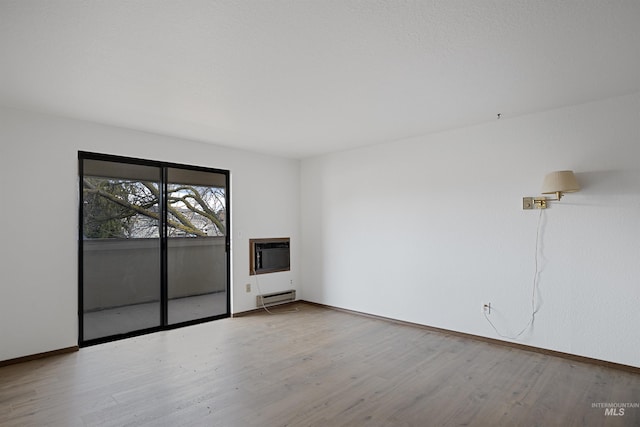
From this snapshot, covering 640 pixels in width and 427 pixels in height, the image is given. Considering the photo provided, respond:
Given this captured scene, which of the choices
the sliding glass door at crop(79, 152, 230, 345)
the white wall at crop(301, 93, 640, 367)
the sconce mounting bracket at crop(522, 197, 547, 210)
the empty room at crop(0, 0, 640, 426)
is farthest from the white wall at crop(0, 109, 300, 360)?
the sconce mounting bracket at crop(522, 197, 547, 210)

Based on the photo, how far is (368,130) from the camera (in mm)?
4285

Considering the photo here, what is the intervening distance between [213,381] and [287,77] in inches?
101

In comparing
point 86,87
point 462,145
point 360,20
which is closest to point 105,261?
point 86,87

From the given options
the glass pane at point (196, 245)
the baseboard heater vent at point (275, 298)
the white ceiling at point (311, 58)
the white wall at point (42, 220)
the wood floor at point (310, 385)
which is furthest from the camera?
the baseboard heater vent at point (275, 298)

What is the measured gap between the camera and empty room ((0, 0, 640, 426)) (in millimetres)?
2242

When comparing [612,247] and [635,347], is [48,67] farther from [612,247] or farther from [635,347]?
[635,347]

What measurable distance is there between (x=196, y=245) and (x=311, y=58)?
10.6 feet

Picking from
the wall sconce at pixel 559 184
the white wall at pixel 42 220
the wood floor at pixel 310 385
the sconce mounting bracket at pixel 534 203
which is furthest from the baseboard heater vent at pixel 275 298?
the wall sconce at pixel 559 184

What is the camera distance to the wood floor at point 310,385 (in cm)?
239

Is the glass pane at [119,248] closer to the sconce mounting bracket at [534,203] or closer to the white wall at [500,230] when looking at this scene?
the white wall at [500,230]

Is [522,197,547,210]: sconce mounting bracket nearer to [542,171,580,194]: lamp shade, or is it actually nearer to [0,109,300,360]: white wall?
[542,171,580,194]: lamp shade

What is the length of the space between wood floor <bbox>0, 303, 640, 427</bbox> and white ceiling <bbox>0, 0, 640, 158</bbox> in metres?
2.45

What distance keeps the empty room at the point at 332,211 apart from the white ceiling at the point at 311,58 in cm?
2

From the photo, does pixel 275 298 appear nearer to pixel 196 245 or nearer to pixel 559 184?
pixel 196 245
